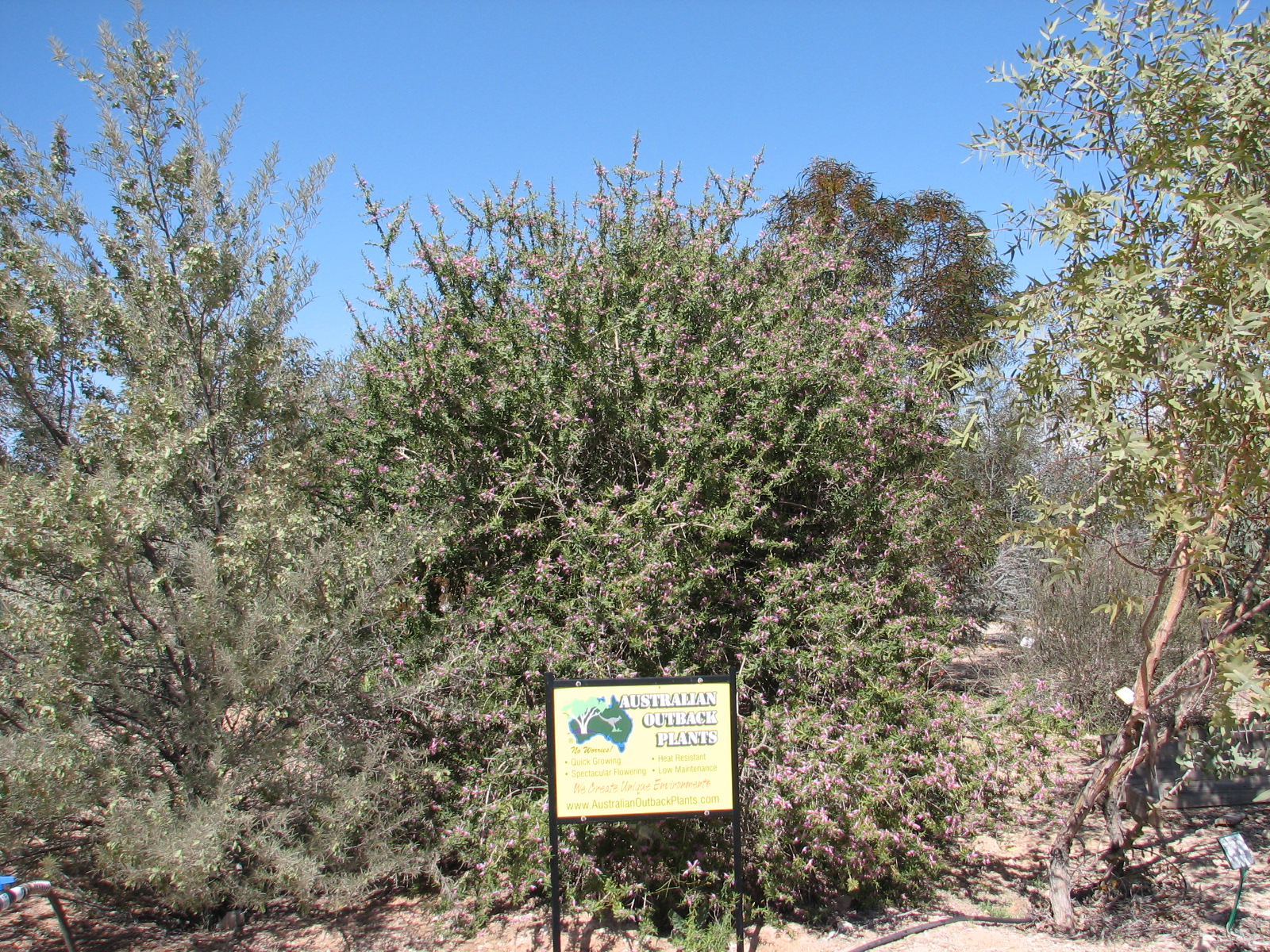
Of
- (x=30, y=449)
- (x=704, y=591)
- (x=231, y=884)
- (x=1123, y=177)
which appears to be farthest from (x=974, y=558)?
(x=30, y=449)

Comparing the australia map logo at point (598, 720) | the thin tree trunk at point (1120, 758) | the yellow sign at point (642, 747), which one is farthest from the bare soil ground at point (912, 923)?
the australia map logo at point (598, 720)

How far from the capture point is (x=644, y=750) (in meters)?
4.72

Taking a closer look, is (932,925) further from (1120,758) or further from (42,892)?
(42,892)

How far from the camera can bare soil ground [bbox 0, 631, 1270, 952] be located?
17.2 ft

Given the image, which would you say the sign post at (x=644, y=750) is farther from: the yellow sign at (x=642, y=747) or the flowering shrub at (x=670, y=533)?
the flowering shrub at (x=670, y=533)

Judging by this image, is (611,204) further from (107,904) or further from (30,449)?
(107,904)

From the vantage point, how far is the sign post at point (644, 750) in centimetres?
467

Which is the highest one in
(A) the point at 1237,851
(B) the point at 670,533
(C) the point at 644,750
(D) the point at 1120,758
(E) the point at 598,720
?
(B) the point at 670,533

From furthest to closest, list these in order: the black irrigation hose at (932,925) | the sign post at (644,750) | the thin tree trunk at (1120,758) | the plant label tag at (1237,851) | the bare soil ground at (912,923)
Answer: the black irrigation hose at (932,925)
the bare soil ground at (912,923)
the thin tree trunk at (1120,758)
the plant label tag at (1237,851)
the sign post at (644,750)

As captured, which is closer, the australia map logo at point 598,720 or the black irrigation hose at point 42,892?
the black irrigation hose at point 42,892

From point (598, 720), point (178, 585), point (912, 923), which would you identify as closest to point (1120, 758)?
point (912, 923)

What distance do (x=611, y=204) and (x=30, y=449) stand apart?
494 centimetres

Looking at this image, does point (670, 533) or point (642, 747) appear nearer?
point (642, 747)

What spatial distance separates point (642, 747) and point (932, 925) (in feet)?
8.61
